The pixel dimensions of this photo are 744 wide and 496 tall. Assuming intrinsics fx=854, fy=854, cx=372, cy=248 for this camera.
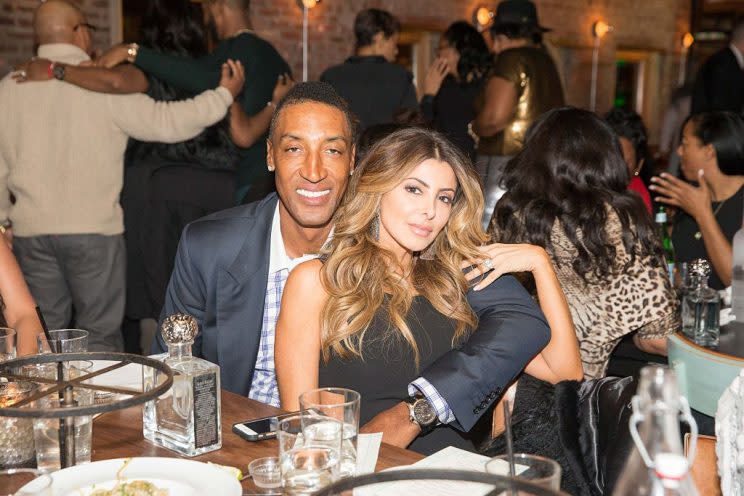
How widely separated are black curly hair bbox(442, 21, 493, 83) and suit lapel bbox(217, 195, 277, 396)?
10.7 ft

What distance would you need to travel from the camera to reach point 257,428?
60.9 inches

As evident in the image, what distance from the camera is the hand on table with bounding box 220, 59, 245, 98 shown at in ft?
12.6

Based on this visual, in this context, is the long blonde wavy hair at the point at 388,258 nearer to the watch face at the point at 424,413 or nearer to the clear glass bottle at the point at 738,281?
the watch face at the point at 424,413

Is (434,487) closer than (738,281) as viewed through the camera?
Yes

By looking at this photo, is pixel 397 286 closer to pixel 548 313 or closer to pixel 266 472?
pixel 548 313

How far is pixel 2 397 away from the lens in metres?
1.48

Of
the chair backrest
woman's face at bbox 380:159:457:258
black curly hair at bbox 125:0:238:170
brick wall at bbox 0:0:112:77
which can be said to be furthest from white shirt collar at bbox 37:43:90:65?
the chair backrest

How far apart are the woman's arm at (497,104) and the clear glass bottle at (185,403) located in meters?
3.26

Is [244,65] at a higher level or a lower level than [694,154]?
higher

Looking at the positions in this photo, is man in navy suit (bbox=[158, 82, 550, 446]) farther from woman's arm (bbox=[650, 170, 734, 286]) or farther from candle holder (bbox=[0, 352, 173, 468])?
woman's arm (bbox=[650, 170, 734, 286])

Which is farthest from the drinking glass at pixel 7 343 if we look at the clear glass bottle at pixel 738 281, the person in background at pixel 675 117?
the person in background at pixel 675 117

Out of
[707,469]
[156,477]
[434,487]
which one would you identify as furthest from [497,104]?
[156,477]

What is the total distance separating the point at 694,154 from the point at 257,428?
2.89 m

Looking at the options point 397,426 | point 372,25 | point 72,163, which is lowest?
point 397,426
